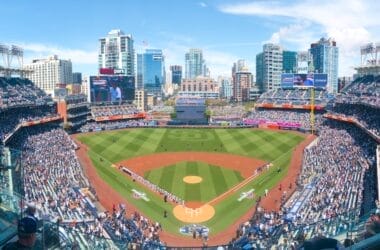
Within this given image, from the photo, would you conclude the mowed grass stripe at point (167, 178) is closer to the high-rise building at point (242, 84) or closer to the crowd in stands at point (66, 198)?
the crowd in stands at point (66, 198)

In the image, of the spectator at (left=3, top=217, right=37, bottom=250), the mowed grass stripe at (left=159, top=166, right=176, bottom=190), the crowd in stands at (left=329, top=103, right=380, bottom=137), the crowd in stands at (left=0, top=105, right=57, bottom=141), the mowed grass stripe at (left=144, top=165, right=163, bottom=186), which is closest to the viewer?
the spectator at (left=3, top=217, right=37, bottom=250)

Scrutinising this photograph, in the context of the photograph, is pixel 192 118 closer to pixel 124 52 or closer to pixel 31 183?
pixel 31 183

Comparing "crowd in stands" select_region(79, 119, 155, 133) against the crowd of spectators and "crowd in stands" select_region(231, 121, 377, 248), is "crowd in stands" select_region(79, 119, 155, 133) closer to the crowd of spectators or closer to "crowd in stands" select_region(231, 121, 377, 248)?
the crowd of spectators

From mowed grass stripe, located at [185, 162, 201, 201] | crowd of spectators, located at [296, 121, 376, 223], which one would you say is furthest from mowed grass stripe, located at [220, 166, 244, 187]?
crowd of spectators, located at [296, 121, 376, 223]

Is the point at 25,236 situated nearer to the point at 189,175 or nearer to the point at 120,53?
the point at 189,175

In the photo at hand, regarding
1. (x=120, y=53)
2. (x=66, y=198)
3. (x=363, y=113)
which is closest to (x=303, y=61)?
(x=363, y=113)

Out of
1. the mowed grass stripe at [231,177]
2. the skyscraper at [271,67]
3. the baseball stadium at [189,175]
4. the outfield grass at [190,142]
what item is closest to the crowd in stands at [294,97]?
the baseball stadium at [189,175]
